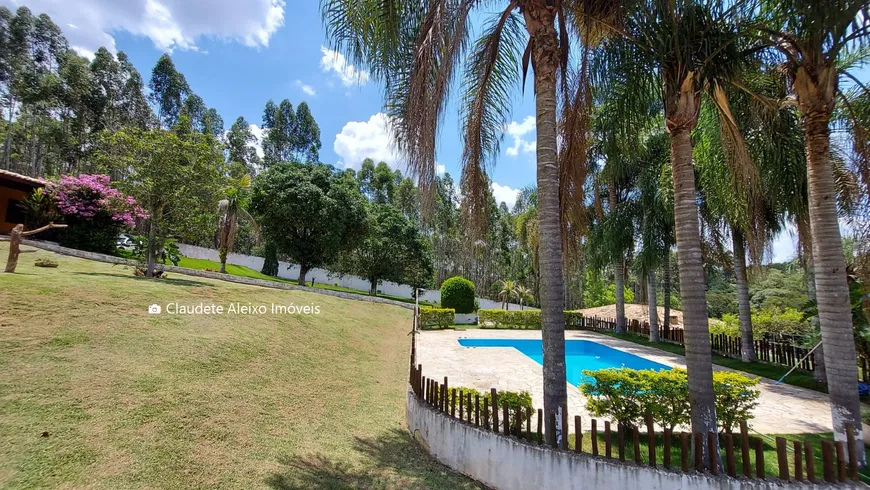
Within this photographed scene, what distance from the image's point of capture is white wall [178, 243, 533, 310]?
32.4m

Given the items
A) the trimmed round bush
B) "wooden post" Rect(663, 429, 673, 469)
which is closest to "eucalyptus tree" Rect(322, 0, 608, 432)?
"wooden post" Rect(663, 429, 673, 469)

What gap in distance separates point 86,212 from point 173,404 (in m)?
16.7

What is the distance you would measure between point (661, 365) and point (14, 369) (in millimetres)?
13947

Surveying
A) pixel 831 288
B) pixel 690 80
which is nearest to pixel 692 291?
pixel 831 288

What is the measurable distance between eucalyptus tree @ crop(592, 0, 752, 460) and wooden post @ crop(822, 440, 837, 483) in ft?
2.60

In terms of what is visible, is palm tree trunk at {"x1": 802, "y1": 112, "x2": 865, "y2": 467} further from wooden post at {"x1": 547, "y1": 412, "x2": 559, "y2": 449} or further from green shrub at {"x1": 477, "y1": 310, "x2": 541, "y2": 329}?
green shrub at {"x1": 477, "y1": 310, "x2": 541, "y2": 329}

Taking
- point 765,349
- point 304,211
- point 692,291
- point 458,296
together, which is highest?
point 304,211

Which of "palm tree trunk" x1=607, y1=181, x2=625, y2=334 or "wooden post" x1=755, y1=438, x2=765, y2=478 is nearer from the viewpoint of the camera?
"wooden post" x1=755, y1=438, x2=765, y2=478

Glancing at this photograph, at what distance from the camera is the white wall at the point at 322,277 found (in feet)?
106

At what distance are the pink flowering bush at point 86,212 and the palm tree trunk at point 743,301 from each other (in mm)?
22261

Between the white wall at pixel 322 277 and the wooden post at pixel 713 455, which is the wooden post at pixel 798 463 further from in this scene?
the white wall at pixel 322 277

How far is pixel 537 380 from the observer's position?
360 inches

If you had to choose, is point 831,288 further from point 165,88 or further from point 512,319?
point 165,88

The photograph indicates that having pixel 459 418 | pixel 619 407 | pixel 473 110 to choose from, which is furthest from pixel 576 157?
pixel 459 418
